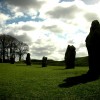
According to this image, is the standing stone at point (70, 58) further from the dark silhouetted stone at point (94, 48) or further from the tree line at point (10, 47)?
the tree line at point (10, 47)

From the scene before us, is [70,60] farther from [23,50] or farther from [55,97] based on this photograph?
[23,50]

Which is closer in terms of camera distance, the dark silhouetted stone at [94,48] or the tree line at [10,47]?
the dark silhouetted stone at [94,48]

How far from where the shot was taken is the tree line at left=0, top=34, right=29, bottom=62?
119 meters

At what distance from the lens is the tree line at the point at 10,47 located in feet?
389

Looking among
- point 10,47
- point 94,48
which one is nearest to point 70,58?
point 94,48

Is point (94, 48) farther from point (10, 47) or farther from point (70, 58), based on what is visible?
point (10, 47)

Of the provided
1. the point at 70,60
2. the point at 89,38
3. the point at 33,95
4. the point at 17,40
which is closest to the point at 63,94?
the point at 33,95

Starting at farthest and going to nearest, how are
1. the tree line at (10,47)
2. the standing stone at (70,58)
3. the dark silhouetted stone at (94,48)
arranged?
the tree line at (10,47)
the standing stone at (70,58)
the dark silhouetted stone at (94,48)

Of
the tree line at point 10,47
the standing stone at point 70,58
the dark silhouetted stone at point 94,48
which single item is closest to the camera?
the dark silhouetted stone at point 94,48

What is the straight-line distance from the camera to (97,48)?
1465 inches

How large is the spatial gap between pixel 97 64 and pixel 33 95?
45.6ft

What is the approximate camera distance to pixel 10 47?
123312 millimetres

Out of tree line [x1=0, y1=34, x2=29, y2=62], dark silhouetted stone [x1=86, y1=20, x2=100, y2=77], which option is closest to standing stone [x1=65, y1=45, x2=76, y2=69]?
dark silhouetted stone [x1=86, y1=20, x2=100, y2=77]

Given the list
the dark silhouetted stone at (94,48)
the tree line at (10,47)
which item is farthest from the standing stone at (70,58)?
the tree line at (10,47)
